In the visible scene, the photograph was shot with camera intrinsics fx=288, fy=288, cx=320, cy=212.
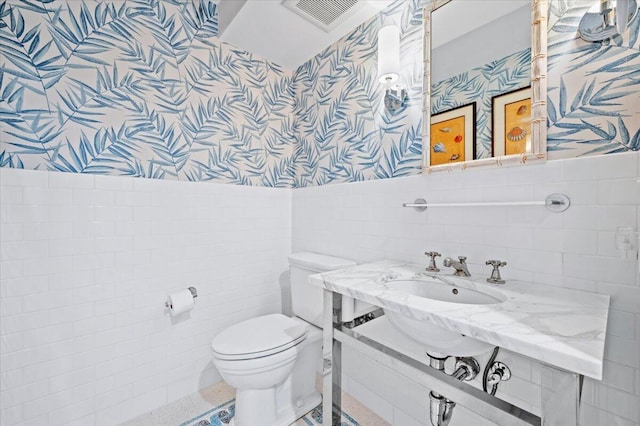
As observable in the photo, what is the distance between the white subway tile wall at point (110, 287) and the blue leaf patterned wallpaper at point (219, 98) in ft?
0.51

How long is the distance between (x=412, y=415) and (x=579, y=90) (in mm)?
1493

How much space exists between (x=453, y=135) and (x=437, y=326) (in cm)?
84

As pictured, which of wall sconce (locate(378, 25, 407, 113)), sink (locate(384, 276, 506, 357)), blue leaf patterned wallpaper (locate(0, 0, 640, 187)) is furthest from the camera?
wall sconce (locate(378, 25, 407, 113))

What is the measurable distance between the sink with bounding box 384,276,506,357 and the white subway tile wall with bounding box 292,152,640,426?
6.9 inches

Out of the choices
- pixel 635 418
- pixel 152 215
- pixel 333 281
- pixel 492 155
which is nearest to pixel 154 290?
pixel 152 215

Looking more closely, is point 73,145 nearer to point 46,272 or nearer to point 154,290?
point 46,272

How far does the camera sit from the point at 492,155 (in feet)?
3.73

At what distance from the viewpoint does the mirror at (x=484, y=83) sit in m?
1.03

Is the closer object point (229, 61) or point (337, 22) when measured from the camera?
point (337, 22)

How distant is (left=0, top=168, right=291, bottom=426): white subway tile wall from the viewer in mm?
1249

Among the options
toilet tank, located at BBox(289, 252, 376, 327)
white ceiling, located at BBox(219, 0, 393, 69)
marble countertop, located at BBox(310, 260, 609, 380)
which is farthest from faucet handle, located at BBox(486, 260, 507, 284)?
white ceiling, located at BBox(219, 0, 393, 69)

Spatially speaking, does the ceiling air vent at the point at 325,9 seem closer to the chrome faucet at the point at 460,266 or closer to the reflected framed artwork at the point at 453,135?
the reflected framed artwork at the point at 453,135

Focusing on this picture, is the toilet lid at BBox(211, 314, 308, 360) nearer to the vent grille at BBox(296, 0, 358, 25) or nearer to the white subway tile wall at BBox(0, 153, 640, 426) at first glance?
the white subway tile wall at BBox(0, 153, 640, 426)

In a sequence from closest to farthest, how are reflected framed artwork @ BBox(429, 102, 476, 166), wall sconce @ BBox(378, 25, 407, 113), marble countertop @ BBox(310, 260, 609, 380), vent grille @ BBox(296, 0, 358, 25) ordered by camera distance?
marble countertop @ BBox(310, 260, 609, 380) < reflected framed artwork @ BBox(429, 102, 476, 166) < wall sconce @ BBox(378, 25, 407, 113) < vent grille @ BBox(296, 0, 358, 25)
